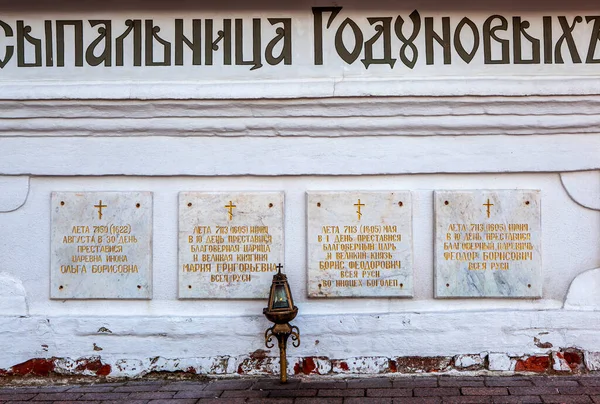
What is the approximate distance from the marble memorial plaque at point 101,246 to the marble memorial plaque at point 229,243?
31 centimetres

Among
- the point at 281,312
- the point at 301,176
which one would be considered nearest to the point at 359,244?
the point at 301,176

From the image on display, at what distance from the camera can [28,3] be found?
5973 mm

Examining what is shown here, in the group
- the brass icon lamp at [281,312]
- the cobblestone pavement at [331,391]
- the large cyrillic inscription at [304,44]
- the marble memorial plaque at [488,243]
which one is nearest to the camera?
the cobblestone pavement at [331,391]

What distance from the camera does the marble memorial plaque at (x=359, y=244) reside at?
5805 millimetres

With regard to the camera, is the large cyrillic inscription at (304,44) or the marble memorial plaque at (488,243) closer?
the marble memorial plaque at (488,243)

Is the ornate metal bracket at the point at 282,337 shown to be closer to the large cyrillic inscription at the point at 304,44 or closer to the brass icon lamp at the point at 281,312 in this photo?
the brass icon lamp at the point at 281,312

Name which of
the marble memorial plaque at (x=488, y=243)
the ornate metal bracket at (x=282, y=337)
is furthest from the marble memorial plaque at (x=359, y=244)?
the ornate metal bracket at (x=282, y=337)

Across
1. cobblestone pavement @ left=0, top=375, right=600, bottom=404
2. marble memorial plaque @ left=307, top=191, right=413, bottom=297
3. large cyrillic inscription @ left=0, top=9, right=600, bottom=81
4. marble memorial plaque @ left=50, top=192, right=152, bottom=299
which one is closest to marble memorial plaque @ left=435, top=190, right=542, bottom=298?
marble memorial plaque @ left=307, top=191, right=413, bottom=297

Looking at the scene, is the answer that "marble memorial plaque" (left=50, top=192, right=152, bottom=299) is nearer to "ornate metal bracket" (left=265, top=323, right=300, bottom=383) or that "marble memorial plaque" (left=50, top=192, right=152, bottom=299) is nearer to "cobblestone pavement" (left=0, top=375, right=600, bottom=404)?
"cobblestone pavement" (left=0, top=375, right=600, bottom=404)

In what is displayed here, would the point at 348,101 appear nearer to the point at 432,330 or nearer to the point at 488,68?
the point at 488,68

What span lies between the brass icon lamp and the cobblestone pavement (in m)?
0.27

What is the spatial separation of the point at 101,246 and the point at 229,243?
990 millimetres

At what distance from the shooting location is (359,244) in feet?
19.1

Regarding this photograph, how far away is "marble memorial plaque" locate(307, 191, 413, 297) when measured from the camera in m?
5.80
